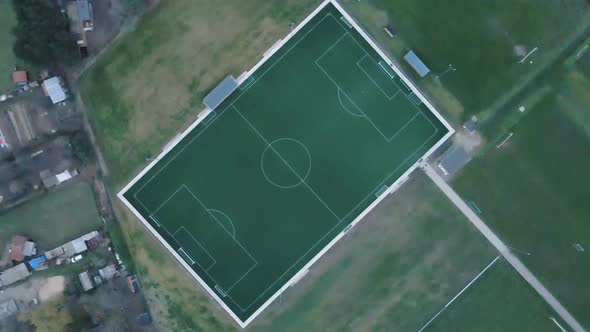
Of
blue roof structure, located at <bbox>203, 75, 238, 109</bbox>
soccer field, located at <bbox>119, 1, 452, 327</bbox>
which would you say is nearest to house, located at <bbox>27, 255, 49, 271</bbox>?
soccer field, located at <bbox>119, 1, 452, 327</bbox>

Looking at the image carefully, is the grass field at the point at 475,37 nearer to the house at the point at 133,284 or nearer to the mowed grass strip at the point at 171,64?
the mowed grass strip at the point at 171,64

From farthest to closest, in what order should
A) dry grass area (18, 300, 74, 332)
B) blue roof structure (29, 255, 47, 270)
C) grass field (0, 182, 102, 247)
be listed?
grass field (0, 182, 102, 247) → blue roof structure (29, 255, 47, 270) → dry grass area (18, 300, 74, 332)

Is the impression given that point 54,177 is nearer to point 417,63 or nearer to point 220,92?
point 220,92

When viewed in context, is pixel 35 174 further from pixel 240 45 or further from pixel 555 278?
pixel 555 278

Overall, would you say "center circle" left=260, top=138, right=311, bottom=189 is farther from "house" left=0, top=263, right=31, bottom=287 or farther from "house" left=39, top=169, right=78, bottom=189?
"house" left=0, top=263, right=31, bottom=287

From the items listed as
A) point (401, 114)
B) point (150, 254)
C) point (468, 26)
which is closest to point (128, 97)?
point (150, 254)

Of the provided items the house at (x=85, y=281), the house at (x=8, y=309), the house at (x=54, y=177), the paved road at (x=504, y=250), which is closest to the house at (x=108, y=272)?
the house at (x=85, y=281)
